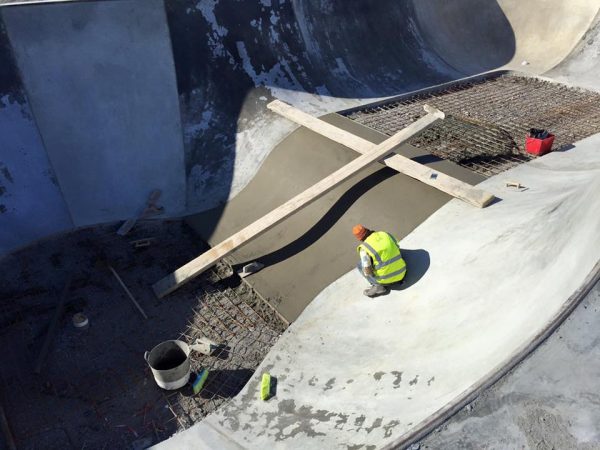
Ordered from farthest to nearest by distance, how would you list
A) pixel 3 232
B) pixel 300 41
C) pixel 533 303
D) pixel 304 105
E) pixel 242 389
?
pixel 300 41
pixel 304 105
pixel 3 232
pixel 242 389
pixel 533 303

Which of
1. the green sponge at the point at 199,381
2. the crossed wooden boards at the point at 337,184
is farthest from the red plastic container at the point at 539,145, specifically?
the green sponge at the point at 199,381

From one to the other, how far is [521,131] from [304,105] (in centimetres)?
416

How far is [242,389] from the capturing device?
579 centimetres

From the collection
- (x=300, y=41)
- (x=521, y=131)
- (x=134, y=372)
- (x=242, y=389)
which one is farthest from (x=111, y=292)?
(x=521, y=131)

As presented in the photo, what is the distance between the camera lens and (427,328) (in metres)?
5.36

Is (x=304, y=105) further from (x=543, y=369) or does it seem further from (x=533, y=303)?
(x=543, y=369)

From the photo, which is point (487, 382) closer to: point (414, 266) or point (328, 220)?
point (414, 266)

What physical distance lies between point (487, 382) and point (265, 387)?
2765 millimetres

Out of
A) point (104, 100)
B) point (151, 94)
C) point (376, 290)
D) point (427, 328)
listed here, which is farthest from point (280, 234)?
point (104, 100)

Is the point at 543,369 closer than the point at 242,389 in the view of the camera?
Yes

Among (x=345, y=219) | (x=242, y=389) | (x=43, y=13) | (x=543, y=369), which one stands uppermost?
(x=43, y=13)

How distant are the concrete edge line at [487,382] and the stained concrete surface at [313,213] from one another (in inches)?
96.8

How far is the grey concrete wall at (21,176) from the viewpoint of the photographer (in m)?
7.82

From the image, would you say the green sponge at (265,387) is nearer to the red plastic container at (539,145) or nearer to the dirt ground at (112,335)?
the dirt ground at (112,335)
